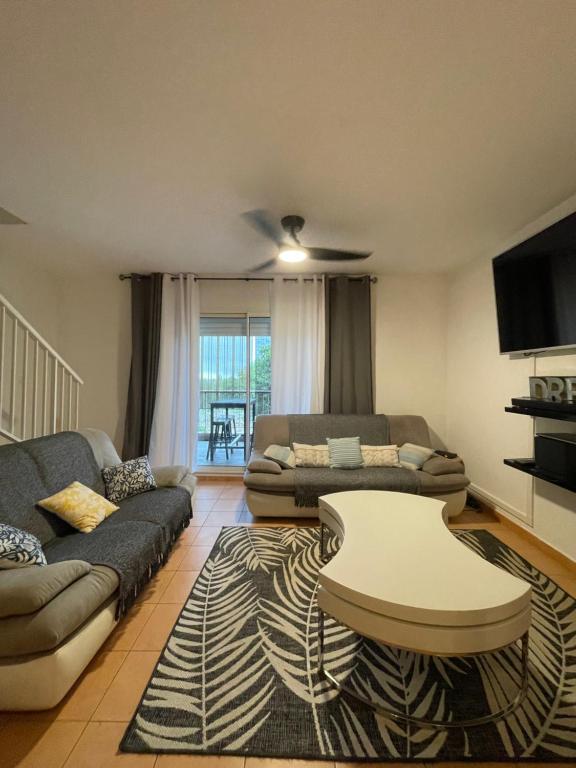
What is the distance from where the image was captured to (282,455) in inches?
135

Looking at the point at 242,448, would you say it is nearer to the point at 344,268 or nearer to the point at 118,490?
the point at 118,490

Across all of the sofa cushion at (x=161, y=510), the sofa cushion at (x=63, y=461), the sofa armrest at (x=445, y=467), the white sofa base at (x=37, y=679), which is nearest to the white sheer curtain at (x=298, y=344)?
the sofa armrest at (x=445, y=467)

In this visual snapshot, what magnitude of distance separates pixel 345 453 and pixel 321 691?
213 cm

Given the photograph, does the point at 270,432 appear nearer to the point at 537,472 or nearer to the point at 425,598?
the point at 537,472

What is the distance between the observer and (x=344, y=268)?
4.01 meters

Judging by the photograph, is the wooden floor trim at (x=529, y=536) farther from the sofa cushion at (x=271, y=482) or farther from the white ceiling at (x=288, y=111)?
the white ceiling at (x=288, y=111)

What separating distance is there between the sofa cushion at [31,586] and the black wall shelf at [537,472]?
2.89 m

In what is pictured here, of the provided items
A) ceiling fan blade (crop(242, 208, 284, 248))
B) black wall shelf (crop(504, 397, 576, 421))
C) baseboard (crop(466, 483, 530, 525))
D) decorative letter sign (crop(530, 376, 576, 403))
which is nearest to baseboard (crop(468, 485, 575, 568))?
baseboard (crop(466, 483, 530, 525))

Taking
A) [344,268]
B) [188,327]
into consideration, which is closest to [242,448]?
[188,327]

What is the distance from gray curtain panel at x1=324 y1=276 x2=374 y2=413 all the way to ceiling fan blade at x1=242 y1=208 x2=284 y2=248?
4.19 feet

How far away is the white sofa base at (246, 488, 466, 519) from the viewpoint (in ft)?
10.0

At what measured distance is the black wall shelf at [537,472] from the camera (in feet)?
7.25

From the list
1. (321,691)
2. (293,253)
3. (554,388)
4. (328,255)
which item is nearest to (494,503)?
(554,388)

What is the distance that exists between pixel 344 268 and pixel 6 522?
379 centimetres
